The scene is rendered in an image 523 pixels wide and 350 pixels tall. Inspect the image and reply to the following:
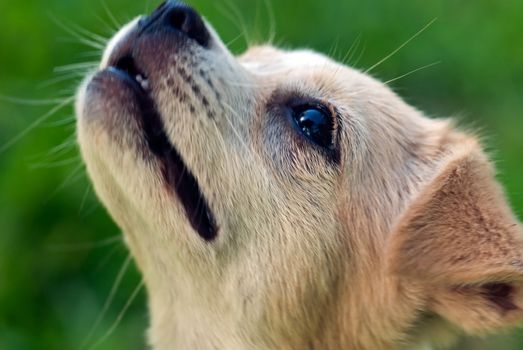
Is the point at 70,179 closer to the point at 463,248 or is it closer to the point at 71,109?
the point at 71,109

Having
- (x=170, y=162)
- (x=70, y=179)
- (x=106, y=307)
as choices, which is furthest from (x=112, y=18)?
(x=106, y=307)

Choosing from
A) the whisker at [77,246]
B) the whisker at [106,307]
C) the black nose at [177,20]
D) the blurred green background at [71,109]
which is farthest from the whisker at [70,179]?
the black nose at [177,20]

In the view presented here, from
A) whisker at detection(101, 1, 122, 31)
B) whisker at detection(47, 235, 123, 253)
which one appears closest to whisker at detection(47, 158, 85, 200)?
whisker at detection(47, 235, 123, 253)

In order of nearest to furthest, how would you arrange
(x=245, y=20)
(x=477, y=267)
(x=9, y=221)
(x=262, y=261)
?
(x=477, y=267), (x=262, y=261), (x=9, y=221), (x=245, y=20)

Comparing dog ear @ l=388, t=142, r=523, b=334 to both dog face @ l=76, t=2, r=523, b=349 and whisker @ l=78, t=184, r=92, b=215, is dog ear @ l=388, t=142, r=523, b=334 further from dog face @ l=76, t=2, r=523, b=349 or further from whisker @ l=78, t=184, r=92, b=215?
whisker @ l=78, t=184, r=92, b=215

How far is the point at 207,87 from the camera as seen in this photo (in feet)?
10.1

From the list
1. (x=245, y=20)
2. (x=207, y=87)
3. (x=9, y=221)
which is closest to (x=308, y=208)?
(x=207, y=87)

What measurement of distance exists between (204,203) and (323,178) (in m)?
0.44

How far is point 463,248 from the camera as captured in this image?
114 inches

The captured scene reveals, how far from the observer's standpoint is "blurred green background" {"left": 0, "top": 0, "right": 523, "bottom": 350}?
473cm

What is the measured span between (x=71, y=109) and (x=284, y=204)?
2.49 m

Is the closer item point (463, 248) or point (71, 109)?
point (463, 248)

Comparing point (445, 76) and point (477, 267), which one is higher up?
point (445, 76)

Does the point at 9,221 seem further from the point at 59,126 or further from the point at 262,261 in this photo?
the point at 262,261
